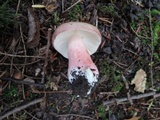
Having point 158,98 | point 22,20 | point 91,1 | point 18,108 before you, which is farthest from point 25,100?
point 158,98

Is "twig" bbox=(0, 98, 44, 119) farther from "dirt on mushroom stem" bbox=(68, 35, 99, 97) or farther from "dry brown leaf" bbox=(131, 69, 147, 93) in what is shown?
"dry brown leaf" bbox=(131, 69, 147, 93)

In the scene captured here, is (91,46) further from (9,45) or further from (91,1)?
(9,45)

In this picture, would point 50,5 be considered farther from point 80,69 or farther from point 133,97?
point 133,97

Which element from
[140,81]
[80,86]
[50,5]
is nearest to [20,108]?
[80,86]

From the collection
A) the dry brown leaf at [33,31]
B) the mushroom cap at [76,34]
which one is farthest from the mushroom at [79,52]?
the dry brown leaf at [33,31]

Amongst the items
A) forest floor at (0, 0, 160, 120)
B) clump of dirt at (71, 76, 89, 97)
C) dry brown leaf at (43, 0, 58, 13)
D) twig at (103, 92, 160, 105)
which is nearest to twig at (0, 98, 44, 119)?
forest floor at (0, 0, 160, 120)

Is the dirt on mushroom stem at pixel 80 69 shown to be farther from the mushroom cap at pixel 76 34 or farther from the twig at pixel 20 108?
the twig at pixel 20 108
